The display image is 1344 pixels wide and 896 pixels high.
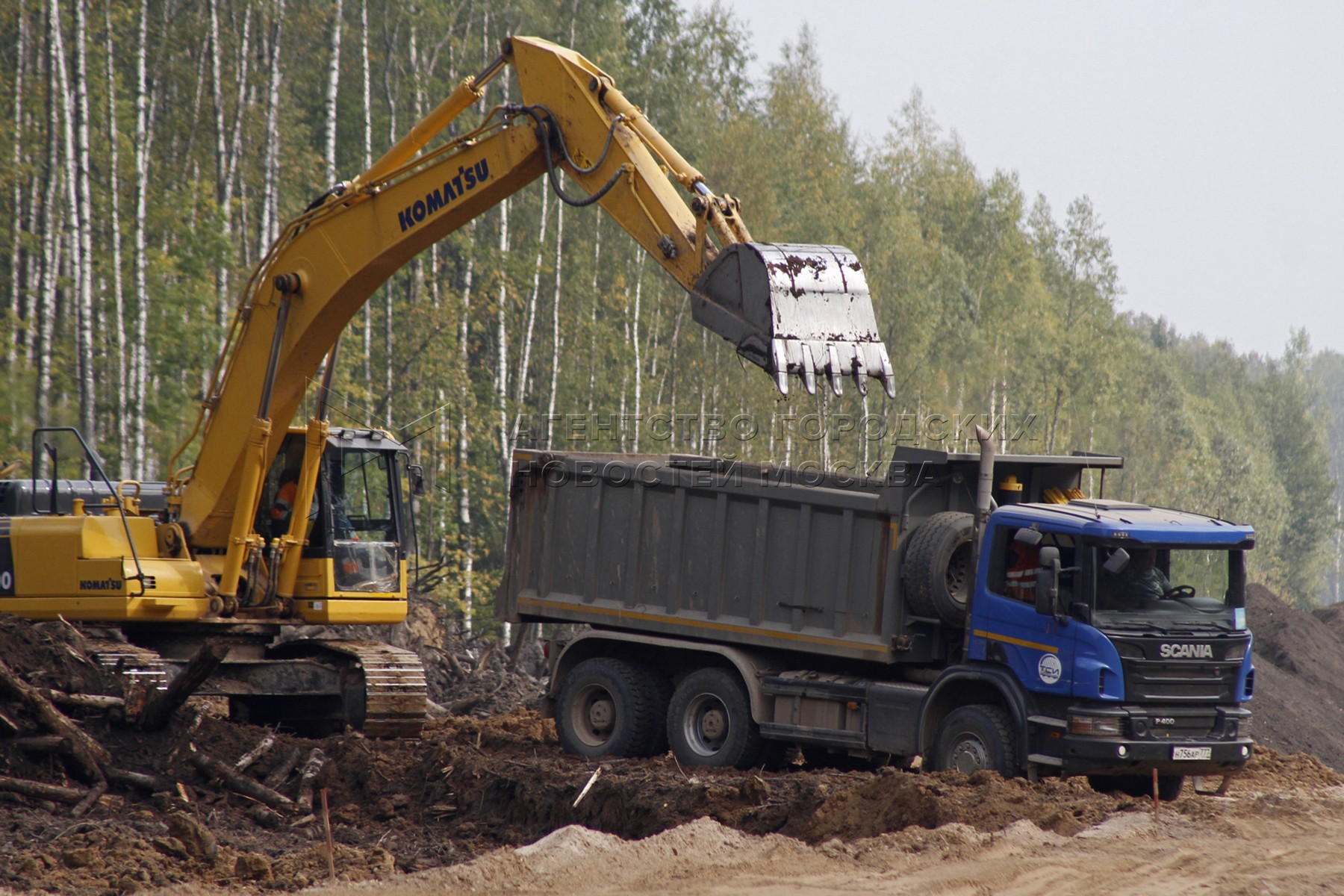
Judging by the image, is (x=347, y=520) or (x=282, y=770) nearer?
(x=282, y=770)

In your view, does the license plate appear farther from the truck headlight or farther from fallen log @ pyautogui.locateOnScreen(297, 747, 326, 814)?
fallen log @ pyautogui.locateOnScreen(297, 747, 326, 814)

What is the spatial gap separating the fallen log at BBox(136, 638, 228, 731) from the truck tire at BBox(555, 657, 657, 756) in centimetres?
331

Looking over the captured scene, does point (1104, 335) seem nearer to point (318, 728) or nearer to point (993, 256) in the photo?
point (993, 256)

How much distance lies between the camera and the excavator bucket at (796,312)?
8.88 m

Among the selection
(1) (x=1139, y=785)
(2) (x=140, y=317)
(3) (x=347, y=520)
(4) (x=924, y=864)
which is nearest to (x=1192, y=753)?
(1) (x=1139, y=785)

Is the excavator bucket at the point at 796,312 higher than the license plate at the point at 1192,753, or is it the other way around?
the excavator bucket at the point at 796,312

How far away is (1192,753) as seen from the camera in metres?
9.68

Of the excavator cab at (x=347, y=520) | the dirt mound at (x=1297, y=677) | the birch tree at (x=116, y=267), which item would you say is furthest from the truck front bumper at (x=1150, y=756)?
the birch tree at (x=116, y=267)

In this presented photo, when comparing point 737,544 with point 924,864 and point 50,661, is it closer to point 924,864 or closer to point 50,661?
point 924,864

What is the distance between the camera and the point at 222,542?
12.1 m

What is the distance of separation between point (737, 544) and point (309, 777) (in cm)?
382

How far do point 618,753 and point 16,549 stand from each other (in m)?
5.34

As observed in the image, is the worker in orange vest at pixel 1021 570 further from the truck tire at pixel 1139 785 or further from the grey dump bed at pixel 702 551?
the truck tire at pixel 1139 785

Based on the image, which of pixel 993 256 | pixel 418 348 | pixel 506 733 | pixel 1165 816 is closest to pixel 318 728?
pixel 506 733
